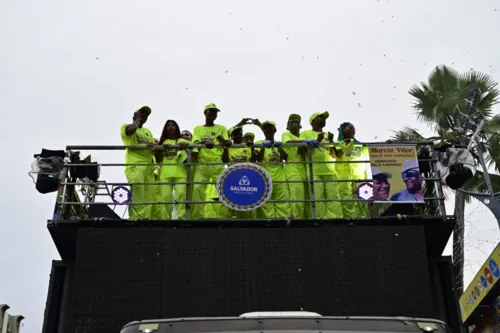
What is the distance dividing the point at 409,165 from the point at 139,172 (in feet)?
12.3

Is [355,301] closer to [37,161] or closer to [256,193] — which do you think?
[256,193]

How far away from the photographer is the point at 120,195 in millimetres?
8047

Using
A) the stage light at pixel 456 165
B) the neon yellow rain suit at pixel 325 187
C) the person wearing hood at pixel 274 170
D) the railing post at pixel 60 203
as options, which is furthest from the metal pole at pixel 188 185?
the stage light at pixel 456 165

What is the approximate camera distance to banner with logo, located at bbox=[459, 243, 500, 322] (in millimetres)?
11938

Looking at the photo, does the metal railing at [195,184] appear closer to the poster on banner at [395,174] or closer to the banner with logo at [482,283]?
the poster on banner at [395,174]

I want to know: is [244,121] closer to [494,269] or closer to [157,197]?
[157,197]

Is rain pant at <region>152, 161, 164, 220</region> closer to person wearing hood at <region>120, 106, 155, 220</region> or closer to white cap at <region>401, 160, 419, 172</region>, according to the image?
person wearing hood at <region>120, 106, 155, 220</region>

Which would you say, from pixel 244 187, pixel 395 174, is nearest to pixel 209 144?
pixel 244 187

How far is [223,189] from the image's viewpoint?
7664mm

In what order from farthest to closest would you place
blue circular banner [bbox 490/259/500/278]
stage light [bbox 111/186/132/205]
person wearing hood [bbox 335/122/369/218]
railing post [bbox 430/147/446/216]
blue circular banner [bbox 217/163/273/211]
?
1. blue circular banner [bbox 490/259/500/278]
2. person wearing hood [bbox 335/122/369/218]
3. stage light [bbox 111/186/132/205]
4. railing post [bbox 430/147/446/216]
5. blue circular banner [bbox 217/163/273/211]

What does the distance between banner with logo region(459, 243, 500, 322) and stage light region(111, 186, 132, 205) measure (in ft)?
21.5

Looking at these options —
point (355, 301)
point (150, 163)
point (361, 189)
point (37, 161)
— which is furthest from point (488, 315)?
point (37, 161)

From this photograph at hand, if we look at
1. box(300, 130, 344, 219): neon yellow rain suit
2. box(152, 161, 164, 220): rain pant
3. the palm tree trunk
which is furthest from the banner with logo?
box(152, 161, 164, 220): rain pant

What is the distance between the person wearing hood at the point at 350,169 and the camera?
8.80 metres
